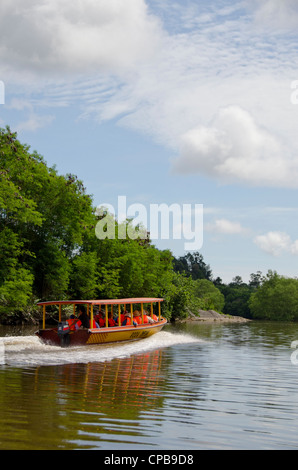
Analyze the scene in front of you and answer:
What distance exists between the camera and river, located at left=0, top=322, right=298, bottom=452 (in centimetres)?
812

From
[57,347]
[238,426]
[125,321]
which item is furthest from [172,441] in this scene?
[125,321]

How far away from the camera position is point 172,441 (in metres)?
8.08

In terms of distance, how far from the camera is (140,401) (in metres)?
11.2

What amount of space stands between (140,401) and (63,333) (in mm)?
10790

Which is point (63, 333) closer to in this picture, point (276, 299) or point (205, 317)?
point (205, 317)

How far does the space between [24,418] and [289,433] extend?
445 centimetres

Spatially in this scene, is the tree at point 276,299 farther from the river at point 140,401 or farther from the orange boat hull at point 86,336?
the river at point 140,401

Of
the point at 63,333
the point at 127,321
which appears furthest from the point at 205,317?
the point at 63,333

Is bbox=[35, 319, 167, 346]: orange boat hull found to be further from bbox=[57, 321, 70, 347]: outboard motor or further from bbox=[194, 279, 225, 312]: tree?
bbox=[194, 279, 225, 312]: tree

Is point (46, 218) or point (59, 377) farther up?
point (46, 218)

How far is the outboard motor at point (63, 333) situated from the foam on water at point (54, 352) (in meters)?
0.44

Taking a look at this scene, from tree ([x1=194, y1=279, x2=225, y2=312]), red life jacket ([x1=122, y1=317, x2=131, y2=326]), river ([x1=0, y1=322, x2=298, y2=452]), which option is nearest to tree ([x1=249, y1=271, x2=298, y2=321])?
tree ([x1=194, y1=279, x2=225, y2=312])

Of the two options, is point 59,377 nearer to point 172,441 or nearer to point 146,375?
point 146,375

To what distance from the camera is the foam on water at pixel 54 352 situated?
17.4 m
